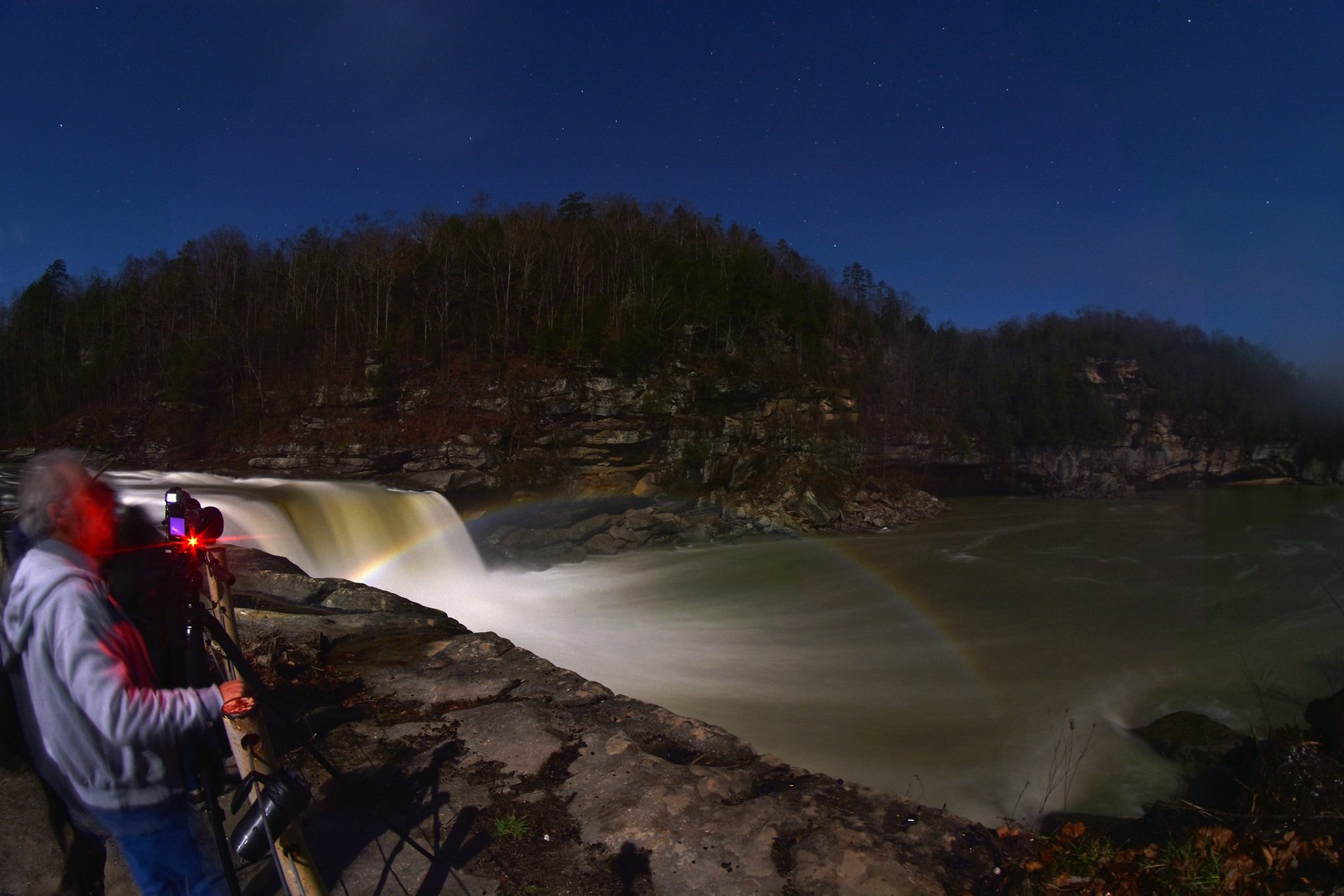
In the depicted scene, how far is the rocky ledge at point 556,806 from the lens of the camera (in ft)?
10.8

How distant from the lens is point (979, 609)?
1592 centimetres

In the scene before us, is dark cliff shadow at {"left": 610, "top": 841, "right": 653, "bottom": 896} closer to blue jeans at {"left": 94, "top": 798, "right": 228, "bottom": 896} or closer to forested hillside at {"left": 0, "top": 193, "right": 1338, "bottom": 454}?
blue jeans at {"left": 94, "top": 798, "right": 228, "bottom": 896}

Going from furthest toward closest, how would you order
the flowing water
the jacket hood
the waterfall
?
the waterfall → the flowing water → the jacket hood

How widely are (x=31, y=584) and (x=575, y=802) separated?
9.37 feet

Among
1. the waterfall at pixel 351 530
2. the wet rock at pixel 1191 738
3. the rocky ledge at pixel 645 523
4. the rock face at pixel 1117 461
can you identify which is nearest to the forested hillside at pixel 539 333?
the rock face at pixel 1117 461

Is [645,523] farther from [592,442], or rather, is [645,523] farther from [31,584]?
[31,584]

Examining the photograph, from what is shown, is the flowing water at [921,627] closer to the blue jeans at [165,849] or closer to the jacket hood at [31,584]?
the jacket hood at [31,584]

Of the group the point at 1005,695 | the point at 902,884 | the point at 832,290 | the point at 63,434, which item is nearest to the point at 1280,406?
the point at 832,290

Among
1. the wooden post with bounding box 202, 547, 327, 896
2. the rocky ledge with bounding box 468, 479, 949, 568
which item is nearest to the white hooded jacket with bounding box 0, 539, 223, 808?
the wooden post with bounding box 202, 547, 327, 896

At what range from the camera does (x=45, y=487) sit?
2084 mm

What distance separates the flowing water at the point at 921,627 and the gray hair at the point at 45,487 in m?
2.19

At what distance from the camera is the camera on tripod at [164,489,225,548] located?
8.97 ft

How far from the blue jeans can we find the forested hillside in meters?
27.8

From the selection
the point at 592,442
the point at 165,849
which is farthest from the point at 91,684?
the point at 592,442
